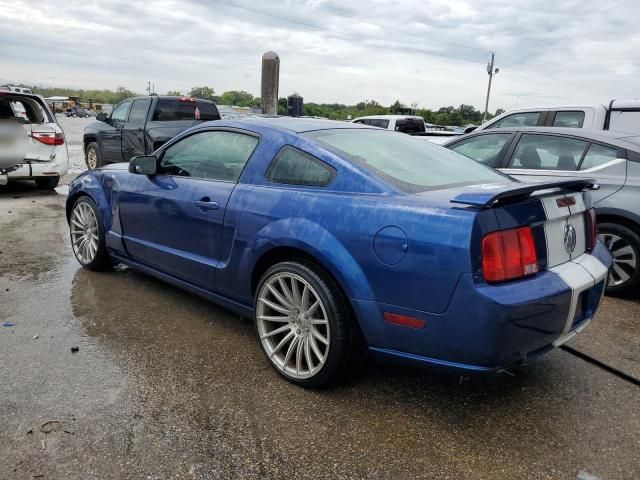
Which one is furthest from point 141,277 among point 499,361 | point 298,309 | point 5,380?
A: point 499,361

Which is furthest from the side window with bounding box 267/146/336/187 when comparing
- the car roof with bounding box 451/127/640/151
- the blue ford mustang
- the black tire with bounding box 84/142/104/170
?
the black tire with bounding box 84/142/104/170

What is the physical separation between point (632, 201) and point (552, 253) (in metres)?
2.35

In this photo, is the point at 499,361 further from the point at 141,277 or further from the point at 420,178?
the point at 141,277

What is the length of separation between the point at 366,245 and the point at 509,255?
2.09ft

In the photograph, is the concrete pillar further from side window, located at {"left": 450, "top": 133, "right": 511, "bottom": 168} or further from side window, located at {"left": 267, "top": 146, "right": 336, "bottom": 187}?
side window, located at {"left": 267, "top": 146, "right": 336, "bottom": 187}

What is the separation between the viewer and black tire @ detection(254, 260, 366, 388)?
8.61 ft

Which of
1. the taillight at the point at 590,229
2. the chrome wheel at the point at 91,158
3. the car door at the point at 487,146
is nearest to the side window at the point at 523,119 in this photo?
the car door at the point at 487,146

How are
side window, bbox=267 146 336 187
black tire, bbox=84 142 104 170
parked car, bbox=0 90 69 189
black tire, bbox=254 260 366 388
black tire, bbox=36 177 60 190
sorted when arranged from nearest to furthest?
black tire, bbox=254 260 366 388
side window, bbox=267 146 336 187
parked car, bbox=0 90 69 189
black tire, bbox=36 177 60 190
black tire, bbox=84 142 104 170

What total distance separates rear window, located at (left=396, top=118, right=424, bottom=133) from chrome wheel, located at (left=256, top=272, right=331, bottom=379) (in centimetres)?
1033

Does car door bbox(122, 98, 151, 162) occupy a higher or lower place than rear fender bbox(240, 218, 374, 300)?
higher

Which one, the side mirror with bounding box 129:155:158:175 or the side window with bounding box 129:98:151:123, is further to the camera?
the side window with bounding box 129:98:151:123

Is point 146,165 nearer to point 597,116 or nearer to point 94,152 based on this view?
point 597,116

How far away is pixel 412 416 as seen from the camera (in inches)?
104

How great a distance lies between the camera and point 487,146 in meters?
5.56
